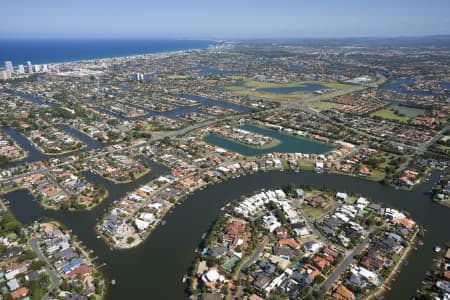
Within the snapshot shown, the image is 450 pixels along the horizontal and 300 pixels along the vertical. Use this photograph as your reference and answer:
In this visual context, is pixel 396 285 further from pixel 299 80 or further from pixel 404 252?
pixel 299 80

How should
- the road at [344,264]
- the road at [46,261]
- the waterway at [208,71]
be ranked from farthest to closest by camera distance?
the waterway at [208,71]
the road at [344,264]
the road at [46,261]

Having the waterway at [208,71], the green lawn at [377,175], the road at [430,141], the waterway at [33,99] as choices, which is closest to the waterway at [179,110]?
the waterway at [33,99]

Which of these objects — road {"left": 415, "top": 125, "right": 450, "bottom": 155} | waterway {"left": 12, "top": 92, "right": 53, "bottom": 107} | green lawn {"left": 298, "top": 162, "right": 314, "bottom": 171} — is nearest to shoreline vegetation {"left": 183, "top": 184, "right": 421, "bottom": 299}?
green lawn {"left": 298, "top": 162, "right": 314, "bottom": 171}

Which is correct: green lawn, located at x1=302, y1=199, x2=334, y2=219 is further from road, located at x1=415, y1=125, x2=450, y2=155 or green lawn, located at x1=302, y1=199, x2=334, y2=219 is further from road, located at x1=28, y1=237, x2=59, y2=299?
road, located at x1=415, y1=125, x2=450, y2=155

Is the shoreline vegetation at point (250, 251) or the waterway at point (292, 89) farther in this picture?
the waterway at point (292, 89)

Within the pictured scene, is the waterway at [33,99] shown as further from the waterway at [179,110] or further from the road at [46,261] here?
the road at [46,261]

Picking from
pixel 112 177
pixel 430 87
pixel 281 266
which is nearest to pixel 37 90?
pixel 112 177
